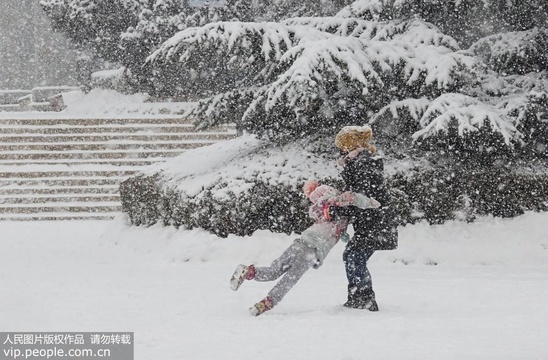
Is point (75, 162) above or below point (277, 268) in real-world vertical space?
above

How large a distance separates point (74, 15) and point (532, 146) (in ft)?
45.8

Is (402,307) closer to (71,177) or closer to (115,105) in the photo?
(71,177)

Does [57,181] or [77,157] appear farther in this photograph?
[77,157]

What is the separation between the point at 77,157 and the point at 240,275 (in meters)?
12.1

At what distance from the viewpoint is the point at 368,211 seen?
244 inches

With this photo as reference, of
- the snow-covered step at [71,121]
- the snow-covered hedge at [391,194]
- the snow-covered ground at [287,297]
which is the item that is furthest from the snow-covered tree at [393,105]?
the snow-covered step at [71,121]

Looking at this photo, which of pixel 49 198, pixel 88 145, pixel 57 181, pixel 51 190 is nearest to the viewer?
pixel 49 198

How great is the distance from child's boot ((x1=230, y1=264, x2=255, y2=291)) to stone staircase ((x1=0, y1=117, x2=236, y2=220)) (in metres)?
9.48

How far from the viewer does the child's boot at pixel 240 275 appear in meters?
5.88

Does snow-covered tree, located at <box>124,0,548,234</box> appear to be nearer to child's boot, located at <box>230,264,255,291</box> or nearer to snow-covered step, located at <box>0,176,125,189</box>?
child's boot, located at <box>230,264,255,291</box>

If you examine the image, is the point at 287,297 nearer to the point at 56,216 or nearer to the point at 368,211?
the point at 368,211

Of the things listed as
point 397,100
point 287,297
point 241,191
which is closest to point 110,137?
point 241,191

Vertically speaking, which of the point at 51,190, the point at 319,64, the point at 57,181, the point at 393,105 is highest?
the point at 57,181

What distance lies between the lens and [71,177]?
1664 centimetres
